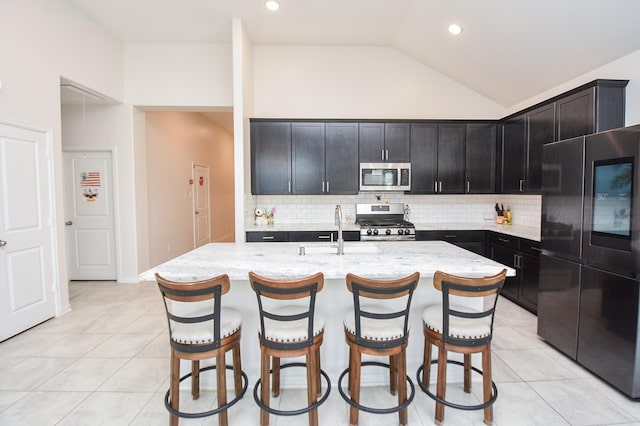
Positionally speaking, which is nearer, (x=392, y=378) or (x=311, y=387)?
(x=311, y=387)

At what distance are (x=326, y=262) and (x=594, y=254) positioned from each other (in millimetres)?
2084

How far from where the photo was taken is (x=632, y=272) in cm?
212

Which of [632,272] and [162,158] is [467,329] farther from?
[162,158]

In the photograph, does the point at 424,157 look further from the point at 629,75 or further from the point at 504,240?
the point at 629,75

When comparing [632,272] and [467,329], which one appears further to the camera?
[632,272]

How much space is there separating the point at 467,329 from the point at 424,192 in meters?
3.05

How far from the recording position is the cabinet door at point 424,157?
4.61 meters

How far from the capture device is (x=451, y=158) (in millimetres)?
4648

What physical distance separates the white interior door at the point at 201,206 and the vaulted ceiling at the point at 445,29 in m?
3.07

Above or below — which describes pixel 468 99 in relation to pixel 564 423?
above

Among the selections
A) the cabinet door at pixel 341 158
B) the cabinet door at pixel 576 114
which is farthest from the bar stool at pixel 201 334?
the cabinet door at pixel 576 114

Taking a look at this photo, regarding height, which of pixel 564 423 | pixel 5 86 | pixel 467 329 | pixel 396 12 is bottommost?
pixel 564 423

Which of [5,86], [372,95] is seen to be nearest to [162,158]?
[5,86]

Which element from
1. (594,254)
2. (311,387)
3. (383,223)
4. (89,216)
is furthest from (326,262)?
(89,216)
